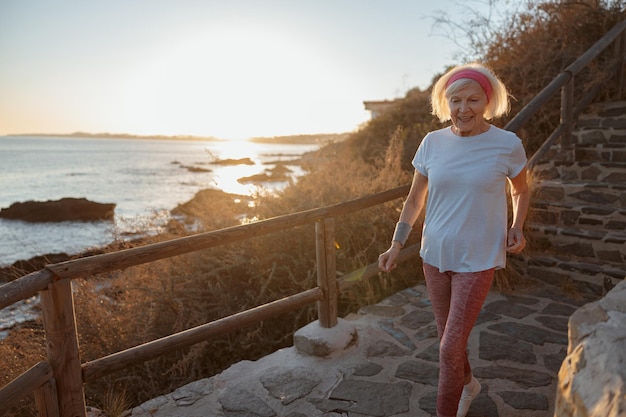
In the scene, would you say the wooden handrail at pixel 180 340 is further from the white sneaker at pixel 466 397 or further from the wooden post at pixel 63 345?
the white sneaker at pixel 466 397

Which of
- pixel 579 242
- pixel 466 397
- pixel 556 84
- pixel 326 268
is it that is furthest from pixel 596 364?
pixel 556 84

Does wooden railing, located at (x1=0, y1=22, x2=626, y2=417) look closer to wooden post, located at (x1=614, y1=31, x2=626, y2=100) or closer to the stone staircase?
the stone staircase

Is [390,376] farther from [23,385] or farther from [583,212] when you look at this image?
[583,212]

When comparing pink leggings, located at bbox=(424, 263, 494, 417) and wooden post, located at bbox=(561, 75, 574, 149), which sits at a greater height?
wooden post, located at bbox=(561, 75, 574, 149)

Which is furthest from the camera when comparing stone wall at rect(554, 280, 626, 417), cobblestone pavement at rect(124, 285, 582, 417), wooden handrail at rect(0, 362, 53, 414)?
cobblestone pavement at rect(124, 285, 582, 417)

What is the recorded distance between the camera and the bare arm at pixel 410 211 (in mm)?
2570

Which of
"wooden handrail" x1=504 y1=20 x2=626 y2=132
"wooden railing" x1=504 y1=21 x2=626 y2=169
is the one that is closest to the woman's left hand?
"wooden handrail" x1=504 y1=20 x2=626 y2=132

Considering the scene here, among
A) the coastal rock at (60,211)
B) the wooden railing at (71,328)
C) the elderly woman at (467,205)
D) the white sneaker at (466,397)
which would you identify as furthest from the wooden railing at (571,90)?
the coastal rock at (60,211)

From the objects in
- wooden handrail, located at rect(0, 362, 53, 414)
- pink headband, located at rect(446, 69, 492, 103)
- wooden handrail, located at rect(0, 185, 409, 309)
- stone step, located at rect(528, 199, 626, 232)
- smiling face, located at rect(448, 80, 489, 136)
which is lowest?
wooden handrail, located at rect(0, 362, 53, 414)

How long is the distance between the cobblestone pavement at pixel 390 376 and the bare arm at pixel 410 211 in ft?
3.50

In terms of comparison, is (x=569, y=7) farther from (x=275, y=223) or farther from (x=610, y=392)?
(x=610, y=392)

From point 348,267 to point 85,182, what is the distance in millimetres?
47057

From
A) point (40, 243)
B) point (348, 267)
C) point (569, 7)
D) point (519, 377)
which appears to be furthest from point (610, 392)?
point (40, 243)

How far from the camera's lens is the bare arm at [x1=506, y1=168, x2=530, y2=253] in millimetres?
2324
